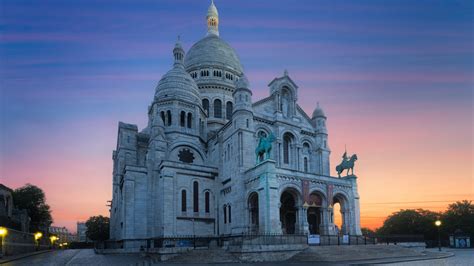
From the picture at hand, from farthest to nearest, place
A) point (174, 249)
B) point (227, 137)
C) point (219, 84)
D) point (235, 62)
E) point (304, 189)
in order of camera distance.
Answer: point (235, 62), point (219, 84), point (227, 137), point (304, 189), point (174, 249)

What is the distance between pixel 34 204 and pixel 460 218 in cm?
7879

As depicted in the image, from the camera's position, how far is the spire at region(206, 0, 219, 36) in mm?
79625

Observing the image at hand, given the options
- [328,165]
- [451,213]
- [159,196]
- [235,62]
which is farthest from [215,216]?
[451,213]

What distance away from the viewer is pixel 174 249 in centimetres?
3388

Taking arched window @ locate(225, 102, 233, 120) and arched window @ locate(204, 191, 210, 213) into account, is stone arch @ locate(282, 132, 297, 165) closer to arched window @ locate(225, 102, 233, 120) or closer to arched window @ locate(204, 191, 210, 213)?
arched window @ locate(204, 191, 210, 213)

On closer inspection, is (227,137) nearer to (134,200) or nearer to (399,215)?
(134,200)

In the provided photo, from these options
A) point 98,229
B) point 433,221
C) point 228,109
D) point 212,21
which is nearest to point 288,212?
point 228,109

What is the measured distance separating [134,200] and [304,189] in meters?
19.9

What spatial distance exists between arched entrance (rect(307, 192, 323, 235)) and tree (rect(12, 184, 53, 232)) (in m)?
49.5

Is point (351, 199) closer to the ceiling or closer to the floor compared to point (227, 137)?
closer to the floor

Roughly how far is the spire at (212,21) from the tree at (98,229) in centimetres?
4872

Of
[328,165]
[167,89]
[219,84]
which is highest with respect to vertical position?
[219,84]

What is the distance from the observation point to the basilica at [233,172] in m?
40.3

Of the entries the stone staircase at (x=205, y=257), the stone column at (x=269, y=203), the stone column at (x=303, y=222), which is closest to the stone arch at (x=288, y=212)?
the stone column at (x=303, y=222)
